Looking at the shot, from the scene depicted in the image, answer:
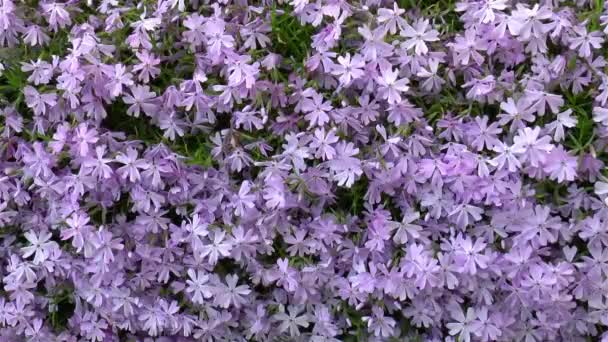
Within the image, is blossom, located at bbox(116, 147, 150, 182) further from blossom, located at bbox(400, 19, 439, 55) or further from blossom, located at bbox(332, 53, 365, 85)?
blossom, located at bbox(400, 19, 439, 55)

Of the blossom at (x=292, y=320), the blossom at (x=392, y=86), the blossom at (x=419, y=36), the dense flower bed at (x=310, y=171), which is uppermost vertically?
the blossom at (x=419, y=36)

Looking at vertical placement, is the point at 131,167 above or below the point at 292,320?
above

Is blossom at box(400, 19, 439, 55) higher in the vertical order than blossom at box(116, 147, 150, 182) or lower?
higher

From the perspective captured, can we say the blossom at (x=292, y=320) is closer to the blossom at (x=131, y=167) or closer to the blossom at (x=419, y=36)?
the blossom at (x=131, y=167)

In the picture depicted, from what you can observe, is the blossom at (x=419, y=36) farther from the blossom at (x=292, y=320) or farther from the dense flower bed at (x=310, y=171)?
the blossom at (x=292, y=320)

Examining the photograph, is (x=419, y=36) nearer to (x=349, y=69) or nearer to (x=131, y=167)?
(x=349, y=69)

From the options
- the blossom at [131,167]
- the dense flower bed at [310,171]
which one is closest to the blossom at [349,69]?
the dense flower bed at [310,171]

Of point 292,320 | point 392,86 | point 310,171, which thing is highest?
point 392,86

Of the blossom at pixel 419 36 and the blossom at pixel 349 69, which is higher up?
the blossom at pixel 419 36

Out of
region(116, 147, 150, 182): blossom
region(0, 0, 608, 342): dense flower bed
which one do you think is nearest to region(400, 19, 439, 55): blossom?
region(0, 0, 608, 342): dense flower bed

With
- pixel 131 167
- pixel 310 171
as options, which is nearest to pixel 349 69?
pixel 310 171
